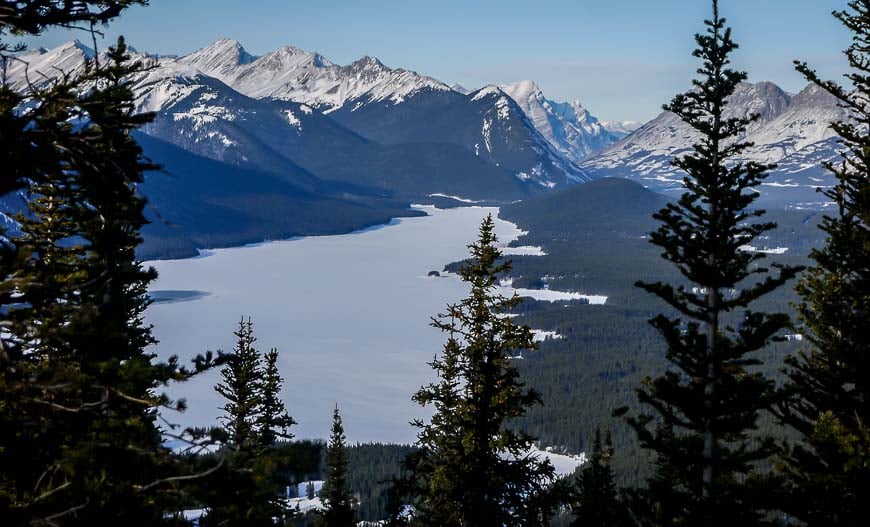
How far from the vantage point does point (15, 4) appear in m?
7.25

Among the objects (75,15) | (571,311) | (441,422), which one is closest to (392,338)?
(571,311)

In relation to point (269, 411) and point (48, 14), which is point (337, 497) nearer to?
point (269, 411)

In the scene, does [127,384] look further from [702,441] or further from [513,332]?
[513,332]

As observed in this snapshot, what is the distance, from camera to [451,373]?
53.0ft

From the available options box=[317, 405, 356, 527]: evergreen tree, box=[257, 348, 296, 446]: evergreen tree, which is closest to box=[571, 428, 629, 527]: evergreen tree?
box=[317, 405, 356, 527]: evergreen tree

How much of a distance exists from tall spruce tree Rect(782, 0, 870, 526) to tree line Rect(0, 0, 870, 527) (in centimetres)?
4

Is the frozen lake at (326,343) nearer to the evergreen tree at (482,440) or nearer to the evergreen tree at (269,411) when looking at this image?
the evergreen tree at (269,411)

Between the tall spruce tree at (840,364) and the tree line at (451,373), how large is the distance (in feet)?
0.14

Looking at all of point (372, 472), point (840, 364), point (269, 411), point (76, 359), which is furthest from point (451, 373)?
point (372, 472)

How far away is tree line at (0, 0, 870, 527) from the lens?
650 cm

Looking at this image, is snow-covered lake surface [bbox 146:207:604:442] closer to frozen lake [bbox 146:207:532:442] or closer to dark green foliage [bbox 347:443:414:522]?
frozen lake [bbox 146:207:532:442]

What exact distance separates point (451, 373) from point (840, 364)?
762 cm

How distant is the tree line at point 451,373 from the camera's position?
650 centimetres

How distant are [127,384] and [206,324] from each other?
147 metres
